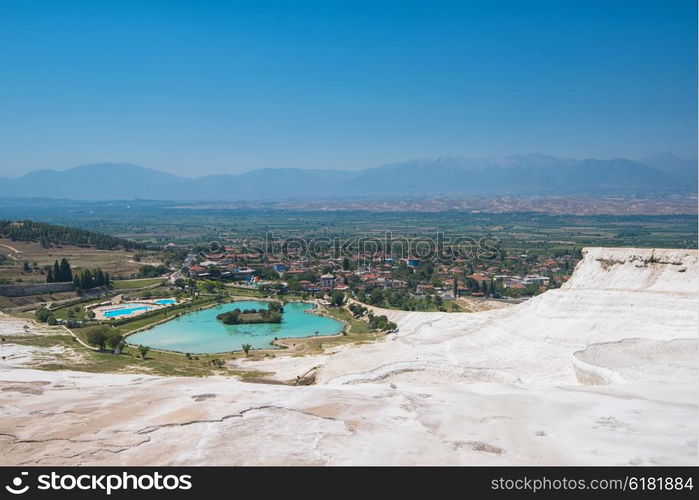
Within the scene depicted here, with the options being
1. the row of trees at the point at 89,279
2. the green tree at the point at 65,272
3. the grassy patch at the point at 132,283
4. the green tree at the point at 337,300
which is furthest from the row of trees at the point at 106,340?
the green tree at the point at 65,272

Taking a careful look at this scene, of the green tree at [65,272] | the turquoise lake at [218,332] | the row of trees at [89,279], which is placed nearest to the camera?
the turquoise lake at [218,332]

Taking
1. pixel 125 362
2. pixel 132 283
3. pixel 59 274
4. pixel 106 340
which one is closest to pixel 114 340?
pixel 106 340

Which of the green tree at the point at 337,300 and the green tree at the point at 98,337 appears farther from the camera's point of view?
the green tree at the point at 337,300

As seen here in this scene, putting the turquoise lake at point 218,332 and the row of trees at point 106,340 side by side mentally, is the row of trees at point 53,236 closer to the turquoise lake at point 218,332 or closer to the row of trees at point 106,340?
the turquoise lake at point 218,332

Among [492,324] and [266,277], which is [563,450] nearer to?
[492,324]

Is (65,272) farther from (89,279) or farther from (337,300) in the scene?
(337,300)

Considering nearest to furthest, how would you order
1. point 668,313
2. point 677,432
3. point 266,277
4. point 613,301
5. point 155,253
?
point 677,432 < point 668,313 < point 613,301 < point 266,277 < point 155,253

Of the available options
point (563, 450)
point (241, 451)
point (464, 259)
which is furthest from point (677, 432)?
point (464, 259)
